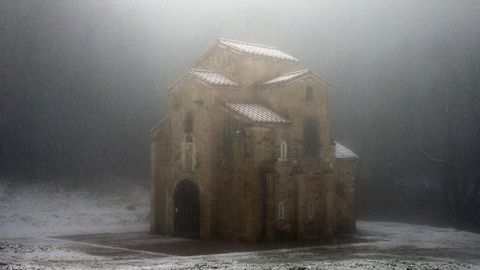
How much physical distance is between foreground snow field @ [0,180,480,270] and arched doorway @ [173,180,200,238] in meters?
4.37

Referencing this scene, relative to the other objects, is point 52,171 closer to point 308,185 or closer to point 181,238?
point 181,238

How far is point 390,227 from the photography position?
3453 cm

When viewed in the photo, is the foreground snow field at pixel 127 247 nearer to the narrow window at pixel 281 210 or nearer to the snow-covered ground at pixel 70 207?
the snow-covered ground at pixel 70 207

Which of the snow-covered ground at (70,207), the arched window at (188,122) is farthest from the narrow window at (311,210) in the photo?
the snow-covered ground at (70,207)

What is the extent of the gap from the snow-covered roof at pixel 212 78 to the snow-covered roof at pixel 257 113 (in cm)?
120

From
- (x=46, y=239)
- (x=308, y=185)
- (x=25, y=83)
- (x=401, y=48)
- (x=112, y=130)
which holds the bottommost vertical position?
(x=46, y=239)

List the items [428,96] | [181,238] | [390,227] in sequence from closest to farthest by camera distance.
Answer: [181,238], [390,227], [428,96]

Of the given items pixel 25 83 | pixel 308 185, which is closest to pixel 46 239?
pixel 308 185

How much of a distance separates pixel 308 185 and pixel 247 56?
297 inches

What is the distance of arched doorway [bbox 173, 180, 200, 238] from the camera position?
28109 mm

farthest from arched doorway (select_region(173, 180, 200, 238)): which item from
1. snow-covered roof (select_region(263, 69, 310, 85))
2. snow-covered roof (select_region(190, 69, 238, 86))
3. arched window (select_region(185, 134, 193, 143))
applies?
snow-covered roof (select_region(263, 69, 310, 85))

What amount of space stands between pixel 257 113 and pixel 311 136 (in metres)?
3.62

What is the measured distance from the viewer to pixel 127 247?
24203mm

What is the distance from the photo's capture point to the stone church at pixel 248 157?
26.2 meters
